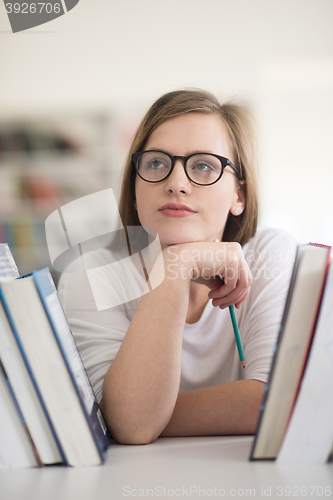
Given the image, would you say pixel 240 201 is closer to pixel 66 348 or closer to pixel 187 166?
pixel 187 166

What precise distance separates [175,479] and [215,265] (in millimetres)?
324

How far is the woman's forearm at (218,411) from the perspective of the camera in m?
0.52

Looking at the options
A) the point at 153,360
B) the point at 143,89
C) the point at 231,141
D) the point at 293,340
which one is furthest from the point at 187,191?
the point at 143,89

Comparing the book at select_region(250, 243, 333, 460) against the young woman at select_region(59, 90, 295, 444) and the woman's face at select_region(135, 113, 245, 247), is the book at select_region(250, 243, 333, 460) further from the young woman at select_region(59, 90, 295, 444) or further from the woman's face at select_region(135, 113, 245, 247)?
the woman's face at select_region(135, 113, 245, 247)

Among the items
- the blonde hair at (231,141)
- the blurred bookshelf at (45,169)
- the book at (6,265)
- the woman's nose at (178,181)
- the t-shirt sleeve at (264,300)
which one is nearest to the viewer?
the book at (6,265)

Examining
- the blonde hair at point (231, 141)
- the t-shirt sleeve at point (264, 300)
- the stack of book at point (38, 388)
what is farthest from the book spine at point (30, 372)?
the blonde hair at point (231, 141)

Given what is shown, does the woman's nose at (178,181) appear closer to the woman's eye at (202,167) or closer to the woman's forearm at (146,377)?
the woman's eye at (202,167)

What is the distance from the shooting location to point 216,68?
2.33 m

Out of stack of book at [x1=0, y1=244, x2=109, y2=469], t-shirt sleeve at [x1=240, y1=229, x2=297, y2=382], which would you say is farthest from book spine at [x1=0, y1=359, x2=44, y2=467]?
t-shirt sleeve at [x1=240, y1=229, x2=297, y2=382]

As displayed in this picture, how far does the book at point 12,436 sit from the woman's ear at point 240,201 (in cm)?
75

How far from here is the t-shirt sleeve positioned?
2.13 feet

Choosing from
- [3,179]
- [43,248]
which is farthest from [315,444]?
[3,179]

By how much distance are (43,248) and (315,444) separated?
7.28 ft

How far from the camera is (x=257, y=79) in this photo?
2.43m
